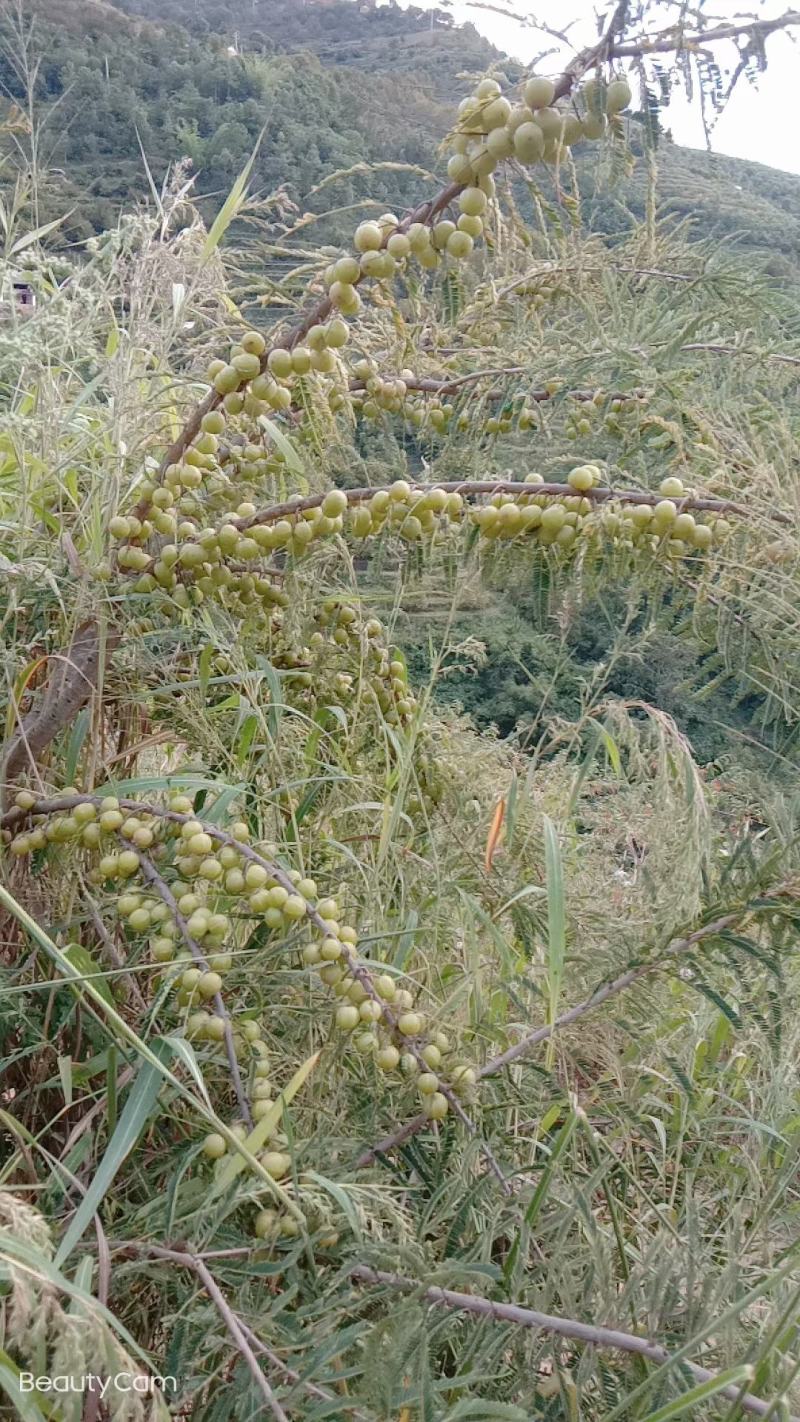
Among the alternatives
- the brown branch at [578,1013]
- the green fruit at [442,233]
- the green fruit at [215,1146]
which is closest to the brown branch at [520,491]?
the green fruit at [442,233]

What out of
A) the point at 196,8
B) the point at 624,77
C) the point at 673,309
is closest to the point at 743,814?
the point at 673,309

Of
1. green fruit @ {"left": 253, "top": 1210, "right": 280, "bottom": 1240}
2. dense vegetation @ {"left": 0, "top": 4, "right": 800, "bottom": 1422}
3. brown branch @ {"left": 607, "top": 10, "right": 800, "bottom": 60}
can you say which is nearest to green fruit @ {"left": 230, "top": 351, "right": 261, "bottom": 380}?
dense vegetation @ {"left": 0, "top": 4, "right": 800, "bottom": 1422}

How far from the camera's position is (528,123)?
45 centimetres

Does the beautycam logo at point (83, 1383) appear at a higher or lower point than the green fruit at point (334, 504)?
lower

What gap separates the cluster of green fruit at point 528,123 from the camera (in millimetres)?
438

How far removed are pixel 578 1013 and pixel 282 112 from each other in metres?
5.55

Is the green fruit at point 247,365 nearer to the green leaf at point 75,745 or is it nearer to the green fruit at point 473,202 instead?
the green fruit at point 473,202

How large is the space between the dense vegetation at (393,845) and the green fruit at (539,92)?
14 millimetres

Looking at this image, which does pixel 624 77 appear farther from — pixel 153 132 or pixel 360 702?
pixel 153 132

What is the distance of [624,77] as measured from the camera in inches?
17.3

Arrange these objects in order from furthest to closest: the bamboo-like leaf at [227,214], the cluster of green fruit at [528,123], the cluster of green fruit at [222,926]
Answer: the bamboo-like leaf at [227,214]
the cluster of green fruit at [222,926]
the cluster of green fruit at [528,123]

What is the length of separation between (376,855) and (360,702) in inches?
4.9

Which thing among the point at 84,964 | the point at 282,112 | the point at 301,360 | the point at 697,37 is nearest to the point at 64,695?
the point at 84,964

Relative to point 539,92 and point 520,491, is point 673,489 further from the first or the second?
point 539,92
